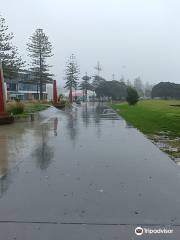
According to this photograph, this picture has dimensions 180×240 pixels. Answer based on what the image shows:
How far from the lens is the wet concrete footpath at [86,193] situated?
507cm

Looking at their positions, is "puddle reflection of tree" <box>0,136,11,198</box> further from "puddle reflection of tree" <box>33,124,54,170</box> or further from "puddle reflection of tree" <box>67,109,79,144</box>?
"puddle reflection of tree" <box>67,109,79,144</box>

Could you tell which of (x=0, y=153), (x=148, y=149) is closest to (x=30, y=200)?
(x=0, y=153)

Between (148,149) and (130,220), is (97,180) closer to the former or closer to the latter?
(130,220)

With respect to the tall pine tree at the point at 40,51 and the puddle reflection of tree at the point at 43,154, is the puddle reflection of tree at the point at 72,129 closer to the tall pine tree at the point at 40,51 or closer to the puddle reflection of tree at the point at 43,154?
the puddle reflection of tree at the point at 43,154

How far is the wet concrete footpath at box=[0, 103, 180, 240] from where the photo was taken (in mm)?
5070

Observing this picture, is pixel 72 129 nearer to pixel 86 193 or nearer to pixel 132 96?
pixel 86 193

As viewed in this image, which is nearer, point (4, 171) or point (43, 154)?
point (4, 171)

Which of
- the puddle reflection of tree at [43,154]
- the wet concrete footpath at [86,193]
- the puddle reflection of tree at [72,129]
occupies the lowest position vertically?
the puddle reflection of tree at [72,129]

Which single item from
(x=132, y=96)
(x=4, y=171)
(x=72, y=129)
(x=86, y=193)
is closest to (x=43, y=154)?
(x=4, y=171)

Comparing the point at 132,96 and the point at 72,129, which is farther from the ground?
the point at 132,96

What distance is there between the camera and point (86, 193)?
6562 millimetres

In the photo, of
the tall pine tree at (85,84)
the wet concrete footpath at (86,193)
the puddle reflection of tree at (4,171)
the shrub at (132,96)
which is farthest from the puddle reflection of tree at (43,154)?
the tall pine tree at (85,84)

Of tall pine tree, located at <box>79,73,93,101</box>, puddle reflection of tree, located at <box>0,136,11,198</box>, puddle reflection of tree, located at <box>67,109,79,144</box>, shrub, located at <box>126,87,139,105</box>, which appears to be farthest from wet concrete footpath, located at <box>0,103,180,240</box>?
tall pine tree, located at <box>79,73,93,101</box>

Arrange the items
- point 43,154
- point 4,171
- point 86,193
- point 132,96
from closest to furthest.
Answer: point 86,193
point 4,171
point 43,154
point 132,96
